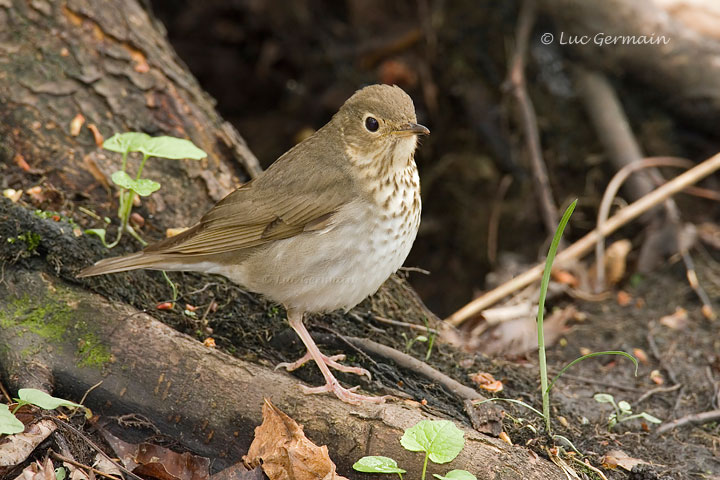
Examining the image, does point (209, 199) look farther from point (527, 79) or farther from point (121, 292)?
point (527, 79)

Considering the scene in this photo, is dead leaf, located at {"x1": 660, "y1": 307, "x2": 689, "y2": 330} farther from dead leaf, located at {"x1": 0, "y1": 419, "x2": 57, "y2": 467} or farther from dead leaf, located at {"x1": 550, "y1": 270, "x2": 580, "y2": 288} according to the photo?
dead leaf, located at {"x1": 0, "y1": 419, "x2": 57, "y2": 467}

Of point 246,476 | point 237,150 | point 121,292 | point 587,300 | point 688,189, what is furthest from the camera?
point 688,189

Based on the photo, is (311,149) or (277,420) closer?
(277,420)

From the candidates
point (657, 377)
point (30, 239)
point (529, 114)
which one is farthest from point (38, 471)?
point (529, 114)

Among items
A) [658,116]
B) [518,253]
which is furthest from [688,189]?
[518,253]

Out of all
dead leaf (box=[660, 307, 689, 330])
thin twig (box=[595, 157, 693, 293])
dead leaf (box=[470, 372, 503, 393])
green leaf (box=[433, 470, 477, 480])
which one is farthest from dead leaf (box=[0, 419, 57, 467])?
thin twig (box=[595, 157, 693, 293])

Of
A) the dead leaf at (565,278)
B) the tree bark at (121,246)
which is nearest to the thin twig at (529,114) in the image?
the dead leaf at (565,278)

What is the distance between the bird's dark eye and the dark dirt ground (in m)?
0.93

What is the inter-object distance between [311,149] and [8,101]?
5.25 ft

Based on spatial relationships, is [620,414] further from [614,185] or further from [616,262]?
[614,185]

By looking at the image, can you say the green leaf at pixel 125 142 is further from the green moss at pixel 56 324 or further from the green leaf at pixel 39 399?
the green leaf at pixel 39 399

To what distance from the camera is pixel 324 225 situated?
3281mm

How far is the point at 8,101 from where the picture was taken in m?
3.87

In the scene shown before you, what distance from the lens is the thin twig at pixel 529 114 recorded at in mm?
5676
